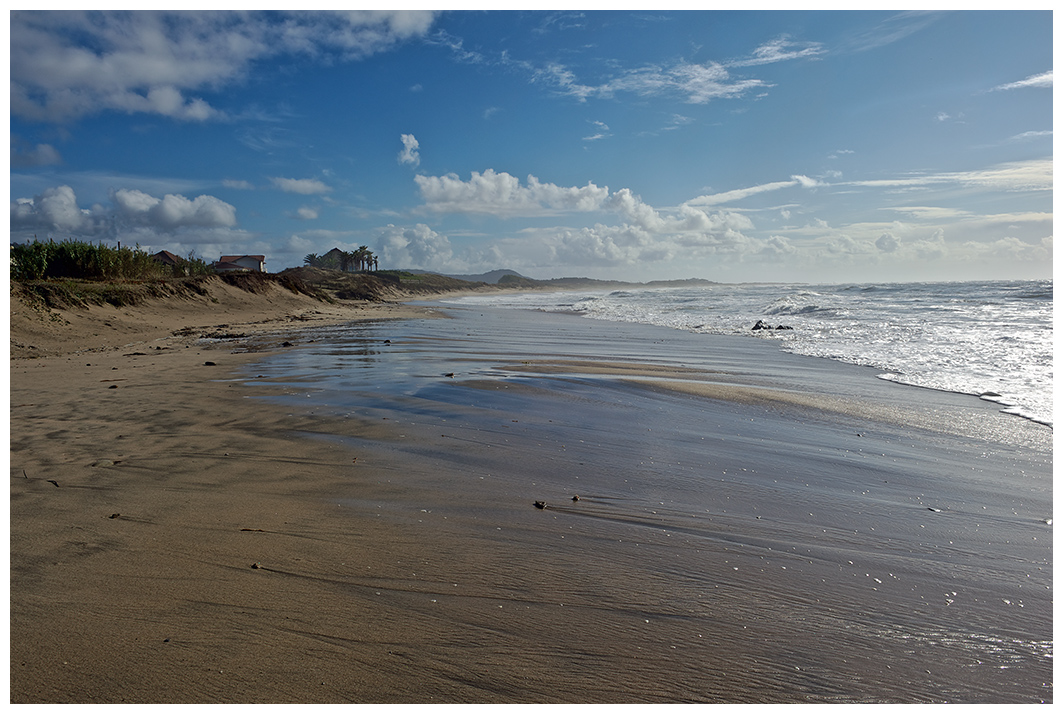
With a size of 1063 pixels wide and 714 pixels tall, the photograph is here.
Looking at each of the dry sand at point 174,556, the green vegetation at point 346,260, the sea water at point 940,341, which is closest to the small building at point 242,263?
the green vegetation at point 346,260

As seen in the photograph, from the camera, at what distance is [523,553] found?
2.64 meters

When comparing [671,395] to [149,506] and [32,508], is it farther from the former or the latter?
[32,508]

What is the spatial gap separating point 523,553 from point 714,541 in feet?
3.18

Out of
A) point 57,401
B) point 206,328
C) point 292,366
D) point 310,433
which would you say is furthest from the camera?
point 206,328

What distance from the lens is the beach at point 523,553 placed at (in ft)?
6.13

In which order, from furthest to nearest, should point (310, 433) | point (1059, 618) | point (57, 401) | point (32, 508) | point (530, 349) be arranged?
point (530, 349) → point (57, 401) → point (310, 433) → point (32, 508) → point (1059, 618)

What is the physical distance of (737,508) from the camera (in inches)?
126

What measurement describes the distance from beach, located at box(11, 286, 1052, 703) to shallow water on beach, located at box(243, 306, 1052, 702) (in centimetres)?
1

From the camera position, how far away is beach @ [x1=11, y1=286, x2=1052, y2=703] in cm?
187

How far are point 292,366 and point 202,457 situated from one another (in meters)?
4.72

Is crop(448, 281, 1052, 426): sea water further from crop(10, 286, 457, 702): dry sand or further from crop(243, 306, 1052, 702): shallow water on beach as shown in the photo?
crop(10, 286, 457, 702): dry sand

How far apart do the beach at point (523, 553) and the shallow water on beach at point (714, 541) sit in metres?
0.01

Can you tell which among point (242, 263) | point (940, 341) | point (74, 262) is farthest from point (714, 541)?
point (242, 263)

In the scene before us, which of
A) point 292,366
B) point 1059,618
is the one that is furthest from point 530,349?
point 1059,618
